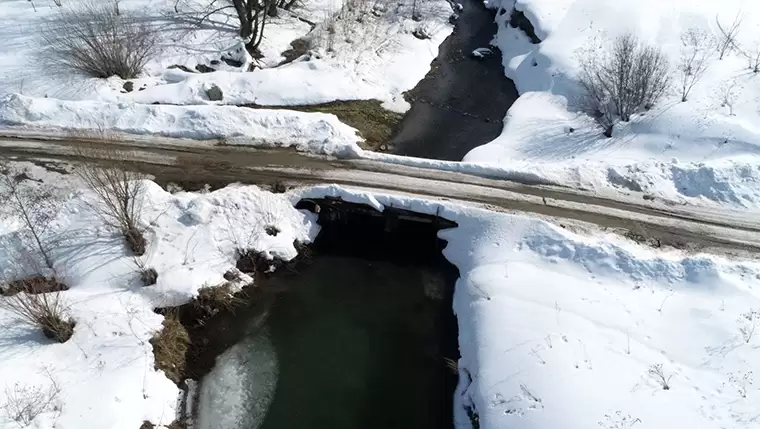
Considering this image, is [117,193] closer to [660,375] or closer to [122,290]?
[122,290]

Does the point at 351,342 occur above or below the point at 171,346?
below

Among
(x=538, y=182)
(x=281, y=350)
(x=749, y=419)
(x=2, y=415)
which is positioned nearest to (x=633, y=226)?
(x=538, y=182)

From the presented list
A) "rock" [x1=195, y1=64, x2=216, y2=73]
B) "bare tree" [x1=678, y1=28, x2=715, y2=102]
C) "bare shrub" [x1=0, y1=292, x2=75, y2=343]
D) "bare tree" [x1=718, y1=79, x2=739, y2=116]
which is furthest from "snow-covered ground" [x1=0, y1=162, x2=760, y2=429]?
"bare tree" [x1=678, y1=28, x2=715, y2=102]

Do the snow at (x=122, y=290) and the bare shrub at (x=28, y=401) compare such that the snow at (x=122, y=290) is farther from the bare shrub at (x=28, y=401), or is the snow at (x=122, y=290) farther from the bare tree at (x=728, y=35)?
the bare tree at (x=728, y=35)

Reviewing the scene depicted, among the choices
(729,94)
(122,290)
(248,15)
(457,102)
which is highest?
(248,15)

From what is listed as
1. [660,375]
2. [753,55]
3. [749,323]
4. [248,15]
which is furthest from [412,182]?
[753,55]

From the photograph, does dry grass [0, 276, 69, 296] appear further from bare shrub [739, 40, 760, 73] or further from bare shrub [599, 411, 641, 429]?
bare shrub [739, 40, 760, 73]

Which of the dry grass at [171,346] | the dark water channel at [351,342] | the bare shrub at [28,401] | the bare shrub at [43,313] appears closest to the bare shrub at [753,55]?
the dark water channel at [351,342]
